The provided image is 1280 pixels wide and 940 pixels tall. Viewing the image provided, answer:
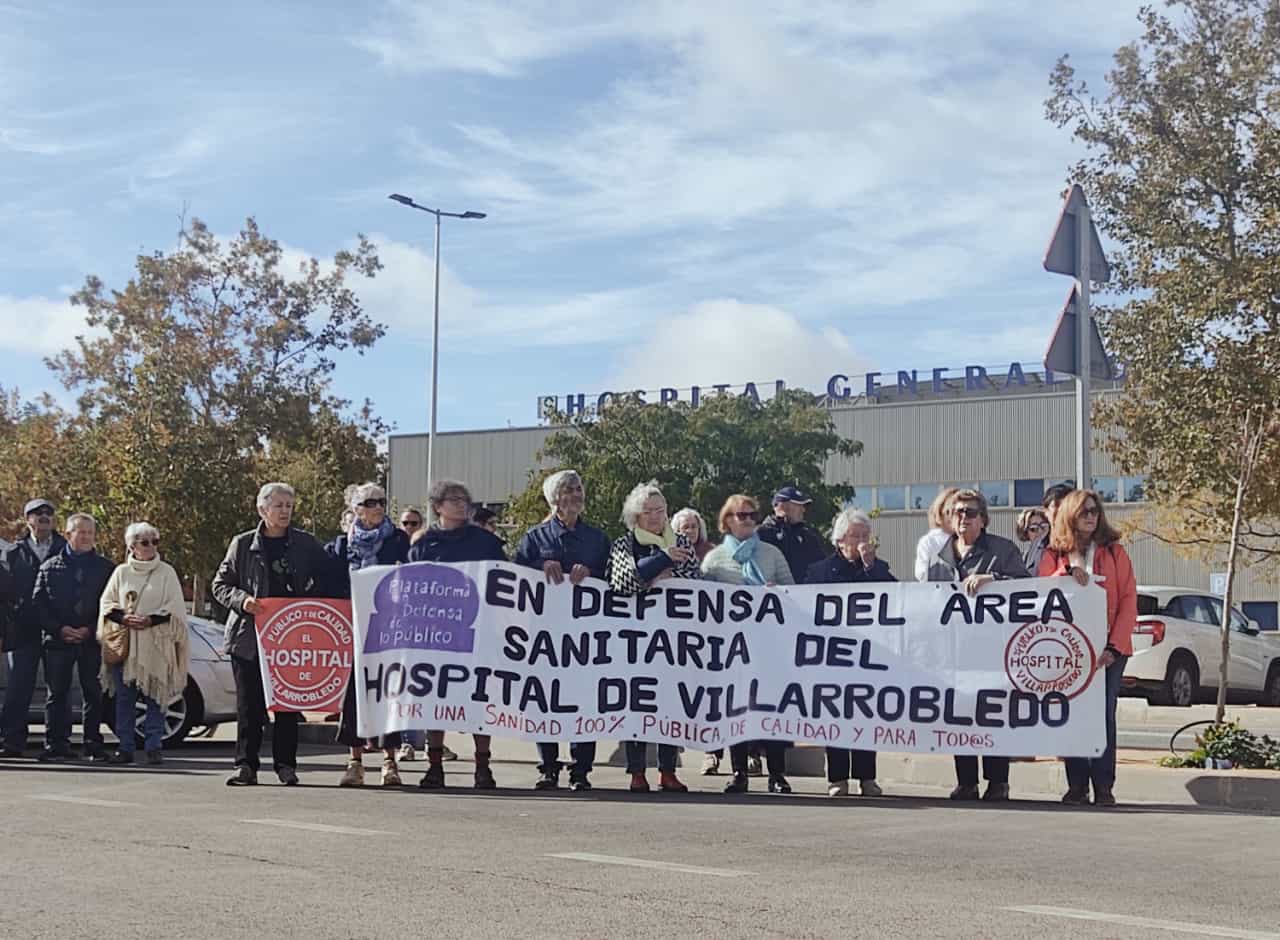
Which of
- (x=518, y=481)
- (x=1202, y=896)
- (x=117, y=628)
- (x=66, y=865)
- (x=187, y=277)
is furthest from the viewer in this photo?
(x=518, y=481)

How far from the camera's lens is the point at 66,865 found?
25.8 ft

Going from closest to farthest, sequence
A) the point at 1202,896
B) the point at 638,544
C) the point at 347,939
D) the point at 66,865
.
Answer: the point at 347,939 < the point at 1202,896 < the point at 66,865 < the point at 638,544

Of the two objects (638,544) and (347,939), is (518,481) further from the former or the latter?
(347,939)

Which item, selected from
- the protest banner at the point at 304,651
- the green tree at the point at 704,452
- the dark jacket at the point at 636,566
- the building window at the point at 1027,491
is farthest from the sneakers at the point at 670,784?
the building window at the point at 1027,491

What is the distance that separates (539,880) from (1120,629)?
511 centimetres

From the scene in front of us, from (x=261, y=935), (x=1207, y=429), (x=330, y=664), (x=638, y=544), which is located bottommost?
(x=261, y=935)

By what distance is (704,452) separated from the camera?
5397 cm

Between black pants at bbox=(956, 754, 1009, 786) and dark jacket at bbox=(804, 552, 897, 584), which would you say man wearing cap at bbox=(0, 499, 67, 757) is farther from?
black pants at bbox=(956, 754, 1009, 786)

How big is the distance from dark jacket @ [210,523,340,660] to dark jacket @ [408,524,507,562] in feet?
2.04

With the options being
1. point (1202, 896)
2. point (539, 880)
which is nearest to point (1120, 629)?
point (1202, 896)

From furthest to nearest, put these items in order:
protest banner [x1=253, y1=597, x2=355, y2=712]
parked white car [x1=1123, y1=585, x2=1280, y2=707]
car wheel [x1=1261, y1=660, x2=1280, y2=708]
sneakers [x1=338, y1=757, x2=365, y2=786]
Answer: car wheel [x1=1261, y1=660, x2=1280, y2=708]
parked white car [x1=1123, y1=585, x2=1280, y2=707]
protest banner [x1=253, y1=597, x2=355, y2=712]
sneakers [x1=338, y1=757, x2=365, y2=786]

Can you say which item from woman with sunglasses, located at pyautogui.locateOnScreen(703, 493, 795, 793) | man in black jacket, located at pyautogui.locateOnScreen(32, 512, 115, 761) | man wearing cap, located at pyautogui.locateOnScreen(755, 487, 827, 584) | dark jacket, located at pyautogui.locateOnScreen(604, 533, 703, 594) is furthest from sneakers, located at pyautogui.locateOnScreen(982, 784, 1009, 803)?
man in black jacket, located at pyautogui.locateOnScreen(32, 512, 115, 761)

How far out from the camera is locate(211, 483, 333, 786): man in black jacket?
1227cm

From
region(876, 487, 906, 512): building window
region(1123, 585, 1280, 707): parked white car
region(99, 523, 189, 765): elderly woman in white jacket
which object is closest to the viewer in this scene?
region(99, 523, 189, 765): elderly woman in white jacket
